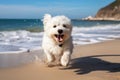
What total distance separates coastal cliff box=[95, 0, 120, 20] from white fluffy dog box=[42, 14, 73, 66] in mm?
102405

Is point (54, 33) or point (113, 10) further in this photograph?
point (113, 10)

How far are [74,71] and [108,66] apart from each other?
3.16 ft

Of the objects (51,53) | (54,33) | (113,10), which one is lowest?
(51,53)

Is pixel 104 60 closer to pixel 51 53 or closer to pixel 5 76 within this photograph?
pixel 51 53

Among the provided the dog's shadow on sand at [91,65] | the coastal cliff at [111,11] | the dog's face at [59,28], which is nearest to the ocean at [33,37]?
the dog's shadow on sand at [91,65]

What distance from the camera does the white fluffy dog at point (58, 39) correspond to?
5.93m

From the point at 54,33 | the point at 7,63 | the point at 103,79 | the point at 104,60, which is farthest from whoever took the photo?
the point at 104,60

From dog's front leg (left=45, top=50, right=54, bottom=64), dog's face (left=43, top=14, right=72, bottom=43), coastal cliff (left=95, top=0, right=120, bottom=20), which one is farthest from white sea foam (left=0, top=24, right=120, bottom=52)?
coastal cliff (left=95, top=0, right=120, bottom=20)

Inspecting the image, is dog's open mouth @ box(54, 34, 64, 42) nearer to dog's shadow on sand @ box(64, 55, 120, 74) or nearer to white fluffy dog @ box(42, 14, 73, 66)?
white fluffy dog @ box(42, 14, 73, 66)

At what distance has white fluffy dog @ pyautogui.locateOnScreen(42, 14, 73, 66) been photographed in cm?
593

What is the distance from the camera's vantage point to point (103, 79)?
216 inches

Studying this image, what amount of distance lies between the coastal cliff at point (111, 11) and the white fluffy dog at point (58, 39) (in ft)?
336

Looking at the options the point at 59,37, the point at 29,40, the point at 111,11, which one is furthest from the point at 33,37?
the point at 111,11

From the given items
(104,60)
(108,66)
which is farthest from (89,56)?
(108,66)
